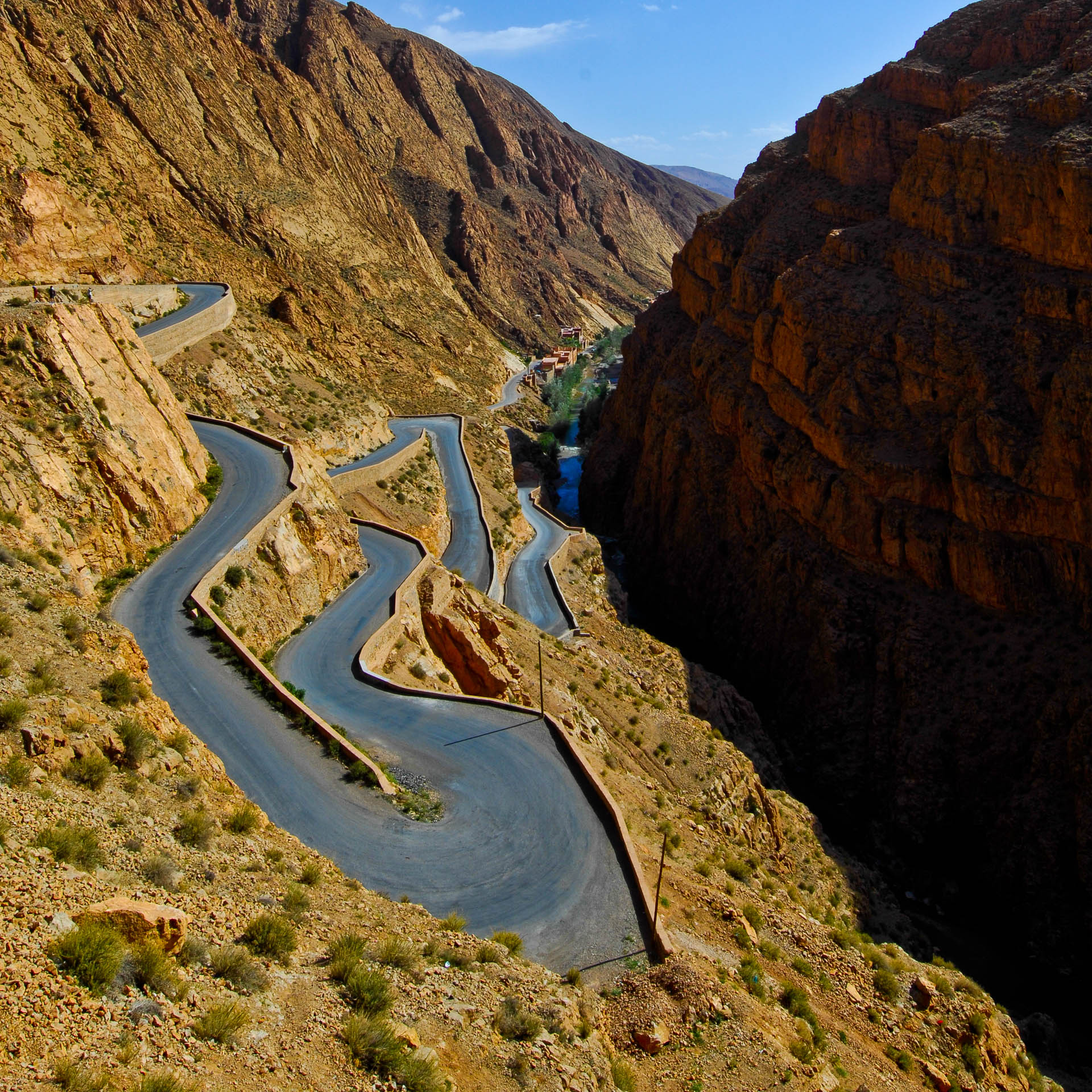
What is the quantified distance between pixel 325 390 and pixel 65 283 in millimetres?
12033

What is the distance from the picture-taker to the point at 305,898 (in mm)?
10195

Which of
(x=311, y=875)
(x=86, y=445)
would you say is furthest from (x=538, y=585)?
(x=311, y=875)

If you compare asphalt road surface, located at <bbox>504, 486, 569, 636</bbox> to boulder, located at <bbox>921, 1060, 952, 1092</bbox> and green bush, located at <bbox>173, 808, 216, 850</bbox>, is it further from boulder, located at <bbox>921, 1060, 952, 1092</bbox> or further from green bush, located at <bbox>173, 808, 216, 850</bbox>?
green bush, located at <bbox>173, 808, 216, 850</bbox>

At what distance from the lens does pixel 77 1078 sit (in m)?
6.08

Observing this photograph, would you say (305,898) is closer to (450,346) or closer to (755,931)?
(755,931)

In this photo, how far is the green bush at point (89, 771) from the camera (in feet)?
32.9

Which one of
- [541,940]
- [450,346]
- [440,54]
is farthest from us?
[440,54]

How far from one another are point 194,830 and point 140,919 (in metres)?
2.46

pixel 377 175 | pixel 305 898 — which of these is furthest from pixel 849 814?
pixel 377 175

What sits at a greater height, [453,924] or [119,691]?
[119,691]

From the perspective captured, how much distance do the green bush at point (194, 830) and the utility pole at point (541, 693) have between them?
8757mm

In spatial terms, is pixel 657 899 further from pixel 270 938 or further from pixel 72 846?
pixel 72 846

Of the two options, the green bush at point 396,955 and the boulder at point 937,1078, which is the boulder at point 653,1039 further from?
the boulder at point 937,1078

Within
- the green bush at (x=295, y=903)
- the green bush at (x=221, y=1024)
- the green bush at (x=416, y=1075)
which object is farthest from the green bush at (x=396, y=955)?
the green bush at (x=221, y=1024)
